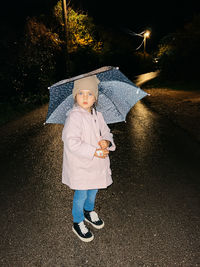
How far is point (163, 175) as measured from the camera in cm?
400

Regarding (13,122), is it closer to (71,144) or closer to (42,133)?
(42,133)

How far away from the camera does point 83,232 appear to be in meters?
2.57

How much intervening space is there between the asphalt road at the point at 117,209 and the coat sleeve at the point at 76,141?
117cm

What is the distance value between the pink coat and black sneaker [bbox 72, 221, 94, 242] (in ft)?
2.09

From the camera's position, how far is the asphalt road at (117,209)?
234 centimetres

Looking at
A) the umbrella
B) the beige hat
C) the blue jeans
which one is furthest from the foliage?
the blue jeans

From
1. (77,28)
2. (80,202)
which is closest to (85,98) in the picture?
(80,202)

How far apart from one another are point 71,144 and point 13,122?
7.29 m

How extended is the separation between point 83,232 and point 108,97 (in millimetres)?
1644

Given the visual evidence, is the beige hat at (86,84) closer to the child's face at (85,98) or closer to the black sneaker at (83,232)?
the child's face at (85,98)

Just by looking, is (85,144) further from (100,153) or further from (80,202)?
(80,202)

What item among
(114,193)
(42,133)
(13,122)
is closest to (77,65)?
(13,122)

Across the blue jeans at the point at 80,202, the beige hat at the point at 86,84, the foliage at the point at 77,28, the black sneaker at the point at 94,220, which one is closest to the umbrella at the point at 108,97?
the beige hat at the point at 86,84

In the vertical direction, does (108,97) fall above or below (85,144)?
above
